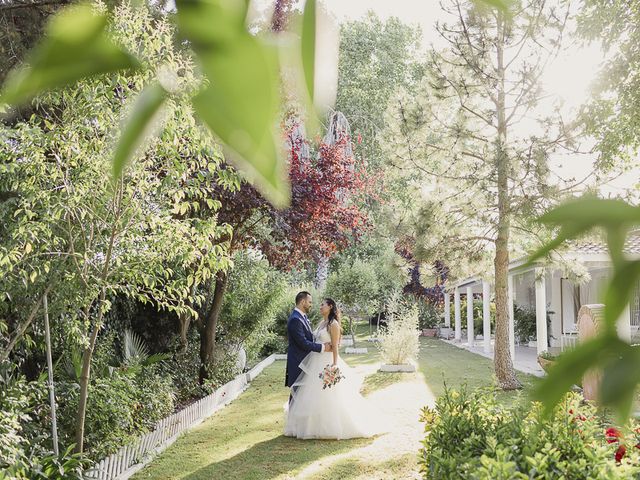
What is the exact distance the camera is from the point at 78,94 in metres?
4.96

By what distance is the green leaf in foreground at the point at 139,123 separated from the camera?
0.72ft

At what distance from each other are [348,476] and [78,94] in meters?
4.90

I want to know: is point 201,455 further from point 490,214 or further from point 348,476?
point 490,214

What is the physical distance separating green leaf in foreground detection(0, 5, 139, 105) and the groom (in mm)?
9180

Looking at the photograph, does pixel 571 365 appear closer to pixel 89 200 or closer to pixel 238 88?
pixel 238 88

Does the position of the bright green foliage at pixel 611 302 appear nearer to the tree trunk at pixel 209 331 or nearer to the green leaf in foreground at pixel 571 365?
the green leaf in foreground at pixel 571 365

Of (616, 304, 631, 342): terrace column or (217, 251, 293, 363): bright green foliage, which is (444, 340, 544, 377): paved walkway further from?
(616, 304, 631, 342): terrace column

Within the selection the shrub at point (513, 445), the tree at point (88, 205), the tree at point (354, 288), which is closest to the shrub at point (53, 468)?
the tree at point (88, 205)

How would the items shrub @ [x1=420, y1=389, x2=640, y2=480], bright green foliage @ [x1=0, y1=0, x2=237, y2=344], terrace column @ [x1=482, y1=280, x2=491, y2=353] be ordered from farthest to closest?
terrace column @ [x1=482, y1=280, x2=491, y2=353], bright green foliage @ [x1=0, y1=0, x2=237, y2=344], shrub @ [x1=420, y1=389, x2=640, y2=480]

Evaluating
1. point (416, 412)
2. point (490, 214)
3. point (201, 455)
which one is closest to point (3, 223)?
point (201, 455)

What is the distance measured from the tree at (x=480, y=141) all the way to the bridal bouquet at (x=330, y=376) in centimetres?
483

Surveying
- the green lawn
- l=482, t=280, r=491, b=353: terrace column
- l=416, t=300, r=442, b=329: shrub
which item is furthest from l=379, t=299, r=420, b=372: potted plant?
l=416, t=300, r=442, b=329: shrub

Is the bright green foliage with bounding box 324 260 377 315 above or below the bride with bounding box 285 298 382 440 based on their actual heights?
above

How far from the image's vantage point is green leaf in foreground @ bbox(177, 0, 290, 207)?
0.20 meters
